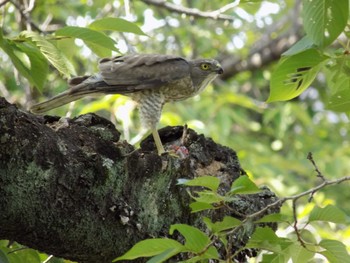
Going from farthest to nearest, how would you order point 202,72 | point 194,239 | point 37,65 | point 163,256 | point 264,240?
point 202,72 → point 37,65 → point 264,240 → point 194,239 → point 163,256

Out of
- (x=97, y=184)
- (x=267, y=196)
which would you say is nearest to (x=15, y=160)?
(x=97, y=184)

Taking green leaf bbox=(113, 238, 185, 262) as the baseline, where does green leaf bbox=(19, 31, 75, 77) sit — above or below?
above

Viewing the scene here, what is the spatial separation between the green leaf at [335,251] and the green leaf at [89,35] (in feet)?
3.85

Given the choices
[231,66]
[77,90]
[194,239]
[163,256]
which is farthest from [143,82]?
[231,66]

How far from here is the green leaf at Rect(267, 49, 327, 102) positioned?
8.85 ft

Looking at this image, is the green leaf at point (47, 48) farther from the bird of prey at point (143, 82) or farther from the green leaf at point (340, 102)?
the bird of prey at point (143, 82)

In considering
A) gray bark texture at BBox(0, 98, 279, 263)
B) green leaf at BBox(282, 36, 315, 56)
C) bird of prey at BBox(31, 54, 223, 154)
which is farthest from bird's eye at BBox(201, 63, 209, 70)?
green leaf at BBox(282, 36, 315, 56)

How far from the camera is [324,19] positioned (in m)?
2.45

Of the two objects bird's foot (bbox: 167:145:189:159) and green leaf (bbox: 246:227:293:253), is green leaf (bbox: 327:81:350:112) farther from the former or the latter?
bird's foot (bbox: 167:145:189:159)

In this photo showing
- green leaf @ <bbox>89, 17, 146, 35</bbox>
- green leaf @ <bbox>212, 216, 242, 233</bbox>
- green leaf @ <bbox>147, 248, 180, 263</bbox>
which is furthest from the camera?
green leaf @ <bbox>89, 17, 146, 35</bbox>

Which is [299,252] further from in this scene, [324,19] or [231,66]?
[231,66]

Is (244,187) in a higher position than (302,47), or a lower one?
lower

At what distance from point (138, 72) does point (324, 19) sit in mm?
2845

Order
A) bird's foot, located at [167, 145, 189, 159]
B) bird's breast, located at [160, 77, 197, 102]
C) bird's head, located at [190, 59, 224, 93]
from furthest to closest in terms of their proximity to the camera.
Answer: bird's head, located at [190, 59, 224, 93] → bird's breast, located at [160, 77, 197, 102] → bird's foot, located at [167, 145, 189, 159]
